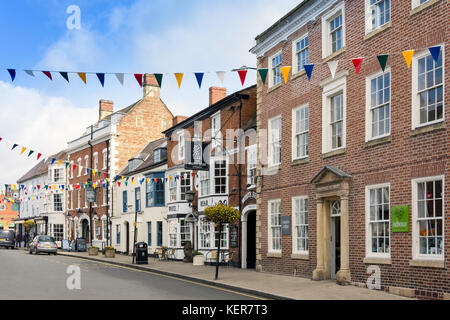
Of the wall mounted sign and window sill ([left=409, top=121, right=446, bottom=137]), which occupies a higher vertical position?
window sill ([left=409, top=121, right=446, bottom=137])

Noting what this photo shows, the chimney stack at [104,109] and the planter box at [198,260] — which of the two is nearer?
the planter box at [198,260]

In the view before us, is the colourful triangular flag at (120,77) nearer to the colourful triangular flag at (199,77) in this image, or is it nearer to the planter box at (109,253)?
the colourful triangular flag at (199,77)

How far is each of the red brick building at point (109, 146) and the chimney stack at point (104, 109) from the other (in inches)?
92.4

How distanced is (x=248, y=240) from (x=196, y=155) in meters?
4.93

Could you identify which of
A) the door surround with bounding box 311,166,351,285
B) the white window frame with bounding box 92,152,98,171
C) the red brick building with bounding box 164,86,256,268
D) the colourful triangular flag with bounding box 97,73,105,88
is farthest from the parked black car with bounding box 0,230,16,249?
the colourful triangular flag with bounding box 97,73,105,88

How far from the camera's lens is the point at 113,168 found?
45.2m

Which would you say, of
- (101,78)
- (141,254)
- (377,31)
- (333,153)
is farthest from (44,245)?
(377,31)

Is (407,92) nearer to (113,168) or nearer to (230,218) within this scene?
(230,218)

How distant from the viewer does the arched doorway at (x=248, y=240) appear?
2559cm

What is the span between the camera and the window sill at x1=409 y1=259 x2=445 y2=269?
13.1 meters

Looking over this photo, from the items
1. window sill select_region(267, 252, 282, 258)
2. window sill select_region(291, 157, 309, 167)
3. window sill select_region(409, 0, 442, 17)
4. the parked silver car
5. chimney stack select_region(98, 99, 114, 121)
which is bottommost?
the parked silver car

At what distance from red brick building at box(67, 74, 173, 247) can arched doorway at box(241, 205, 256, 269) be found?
67.9 ft

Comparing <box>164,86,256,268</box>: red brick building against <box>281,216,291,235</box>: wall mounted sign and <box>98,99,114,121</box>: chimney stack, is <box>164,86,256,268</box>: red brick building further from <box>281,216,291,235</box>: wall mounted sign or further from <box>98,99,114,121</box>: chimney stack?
<box>98,99,114,121</box>: chimney stack

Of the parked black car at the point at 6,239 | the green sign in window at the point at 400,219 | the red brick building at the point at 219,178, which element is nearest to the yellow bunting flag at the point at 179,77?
the green sign in window at the point at 400,219
